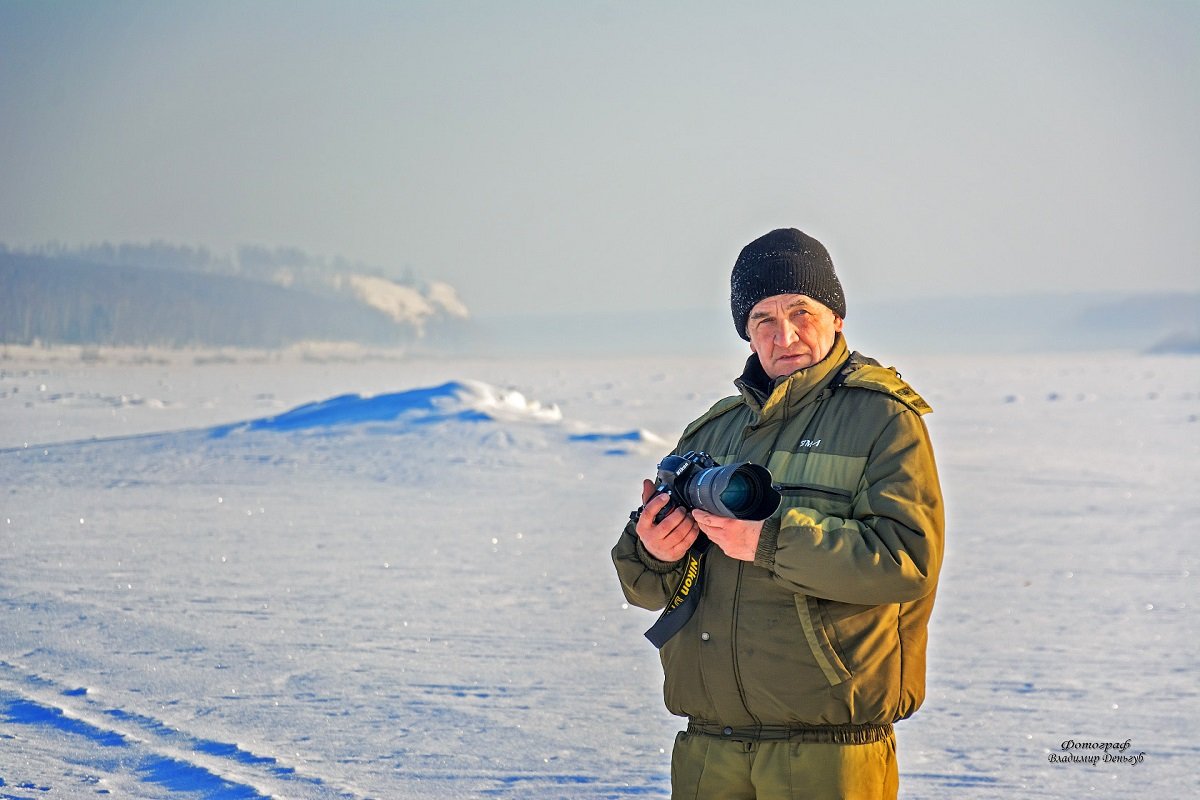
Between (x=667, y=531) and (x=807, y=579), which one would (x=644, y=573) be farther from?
(x=807, y=579)

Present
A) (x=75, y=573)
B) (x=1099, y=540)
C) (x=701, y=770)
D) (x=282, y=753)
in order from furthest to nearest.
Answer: (x=1099, y=540), (x=75, y=573), (x=282, y=753), (x=701, y=770)

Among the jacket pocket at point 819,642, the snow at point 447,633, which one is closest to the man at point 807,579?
the jacket pocket at point 819,642

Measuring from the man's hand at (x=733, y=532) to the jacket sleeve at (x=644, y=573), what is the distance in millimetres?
175

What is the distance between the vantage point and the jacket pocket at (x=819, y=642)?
6.31 ft

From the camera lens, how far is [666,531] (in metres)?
2.01

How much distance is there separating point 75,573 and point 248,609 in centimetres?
158

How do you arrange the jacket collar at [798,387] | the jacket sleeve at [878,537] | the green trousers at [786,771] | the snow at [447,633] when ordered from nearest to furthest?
the jacket sleeve at [878,537]
the green trousers at [786,771]
the jacket collar at [798,387]
the snow at [447,633]

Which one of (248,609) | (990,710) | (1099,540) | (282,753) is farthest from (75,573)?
(1099,540)

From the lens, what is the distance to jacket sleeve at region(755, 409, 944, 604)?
1.83m

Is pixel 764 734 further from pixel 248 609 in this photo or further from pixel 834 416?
pixel 248 609

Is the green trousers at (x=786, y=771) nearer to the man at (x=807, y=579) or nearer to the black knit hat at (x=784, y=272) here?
the man at (x=807, y=579)

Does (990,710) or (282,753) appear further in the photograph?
(990,710)

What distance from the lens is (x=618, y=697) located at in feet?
15.6

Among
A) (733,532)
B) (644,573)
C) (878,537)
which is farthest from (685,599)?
(878,537)
